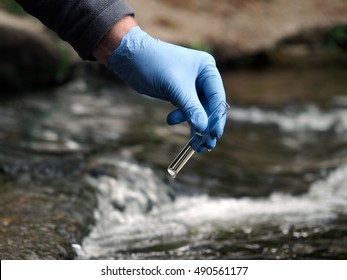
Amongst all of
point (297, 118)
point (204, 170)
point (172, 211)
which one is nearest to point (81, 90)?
point (297, 118)

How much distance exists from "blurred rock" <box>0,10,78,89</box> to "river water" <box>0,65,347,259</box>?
0.25 meters

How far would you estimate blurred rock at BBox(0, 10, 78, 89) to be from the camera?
6.95 m

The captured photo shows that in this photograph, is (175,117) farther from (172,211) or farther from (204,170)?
(204,170)

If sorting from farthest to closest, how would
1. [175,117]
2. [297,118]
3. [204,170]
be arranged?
[297,118] < [204,170] < [175,117]

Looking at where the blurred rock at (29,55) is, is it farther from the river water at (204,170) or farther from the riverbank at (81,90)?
the river water at (204,170)

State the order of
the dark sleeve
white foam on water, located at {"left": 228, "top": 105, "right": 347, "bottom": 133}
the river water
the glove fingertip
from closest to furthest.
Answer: the dark sleeve → the glove fingertip → the river water → white foam on water, located at {"left": 228, "top": 105, "right": 347, "bottom": 133}

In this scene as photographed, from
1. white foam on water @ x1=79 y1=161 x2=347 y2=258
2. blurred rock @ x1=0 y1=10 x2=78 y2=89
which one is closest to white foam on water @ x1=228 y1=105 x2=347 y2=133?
blurred rock @ x1=0 y1=10 x2=78 y2=89

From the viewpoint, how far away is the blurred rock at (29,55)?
6.95 meters

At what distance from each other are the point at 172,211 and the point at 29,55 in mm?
4026

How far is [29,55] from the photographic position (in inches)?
281

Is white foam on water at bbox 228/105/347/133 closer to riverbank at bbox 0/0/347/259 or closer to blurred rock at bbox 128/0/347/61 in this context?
riverbank at bbox 0/0/347/259

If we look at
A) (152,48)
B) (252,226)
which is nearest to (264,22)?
(252,226)
